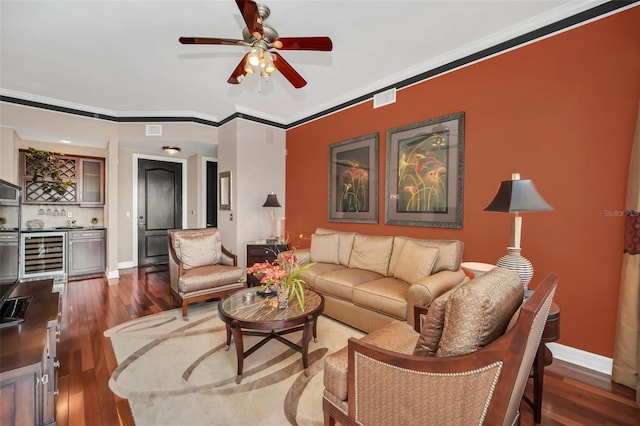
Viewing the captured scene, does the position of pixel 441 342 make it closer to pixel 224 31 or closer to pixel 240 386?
pixel 240 386

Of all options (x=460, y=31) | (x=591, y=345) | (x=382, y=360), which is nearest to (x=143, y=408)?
(x=382, y=360)

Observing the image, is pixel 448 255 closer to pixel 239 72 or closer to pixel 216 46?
pixel 239 72

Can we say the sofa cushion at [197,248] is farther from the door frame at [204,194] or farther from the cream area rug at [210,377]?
the door frame at [204,194]

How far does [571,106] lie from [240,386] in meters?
3.46

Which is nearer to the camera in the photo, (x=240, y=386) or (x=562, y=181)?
(x=240, y=386)

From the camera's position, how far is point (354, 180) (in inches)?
160

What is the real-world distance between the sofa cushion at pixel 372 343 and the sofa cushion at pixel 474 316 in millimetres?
508

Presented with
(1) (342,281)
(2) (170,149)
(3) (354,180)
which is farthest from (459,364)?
(2) (170,149)

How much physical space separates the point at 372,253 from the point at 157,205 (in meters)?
5.09

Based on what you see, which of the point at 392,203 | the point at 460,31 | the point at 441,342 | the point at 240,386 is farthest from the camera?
the point at 392,203

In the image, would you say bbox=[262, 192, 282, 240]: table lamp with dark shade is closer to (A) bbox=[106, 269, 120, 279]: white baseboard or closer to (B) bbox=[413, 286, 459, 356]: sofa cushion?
(A) bbox=[106, 269, 120, 279]: white baseboard

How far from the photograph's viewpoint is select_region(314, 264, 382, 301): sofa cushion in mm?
2904

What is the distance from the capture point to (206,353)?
7.94 ft

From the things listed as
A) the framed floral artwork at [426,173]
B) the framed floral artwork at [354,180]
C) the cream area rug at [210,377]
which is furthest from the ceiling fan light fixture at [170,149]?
the framed floral artwork at [426,173]
